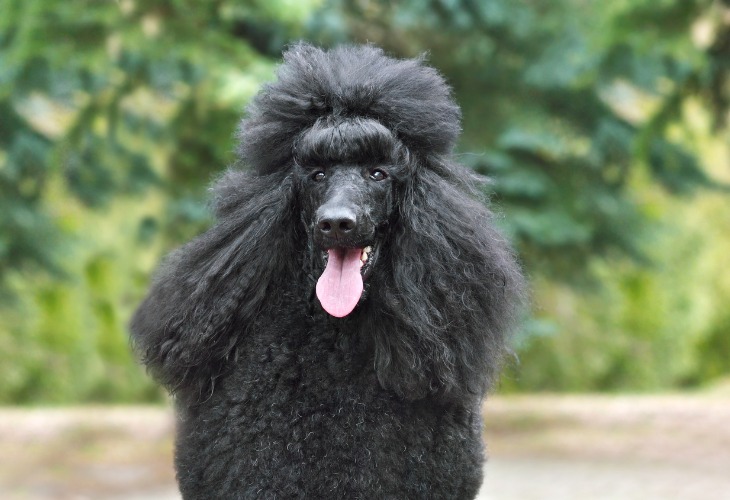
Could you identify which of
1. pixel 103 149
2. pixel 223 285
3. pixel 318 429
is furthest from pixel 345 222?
pixel 103 149

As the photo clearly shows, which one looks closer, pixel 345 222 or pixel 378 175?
pixel 345 222

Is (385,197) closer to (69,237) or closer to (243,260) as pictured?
(243,260)

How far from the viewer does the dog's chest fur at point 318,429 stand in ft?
9.68

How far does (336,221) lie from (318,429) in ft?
2.33

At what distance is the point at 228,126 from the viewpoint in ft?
23.7

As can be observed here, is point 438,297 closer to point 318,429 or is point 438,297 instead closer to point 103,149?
point 318,429

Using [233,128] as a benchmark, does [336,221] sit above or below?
below

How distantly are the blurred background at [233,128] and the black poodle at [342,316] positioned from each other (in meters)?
2.68

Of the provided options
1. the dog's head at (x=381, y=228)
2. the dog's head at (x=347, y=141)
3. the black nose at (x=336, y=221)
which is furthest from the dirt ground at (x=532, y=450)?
the black nose at (x=336, y=221)

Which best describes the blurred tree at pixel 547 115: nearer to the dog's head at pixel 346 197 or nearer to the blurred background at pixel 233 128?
the blurred background at pixel 233 128

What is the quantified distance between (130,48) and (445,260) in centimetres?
386

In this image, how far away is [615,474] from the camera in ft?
28.1

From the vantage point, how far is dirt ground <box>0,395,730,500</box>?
26.9ft

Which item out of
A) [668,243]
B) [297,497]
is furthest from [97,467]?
[668,243]
